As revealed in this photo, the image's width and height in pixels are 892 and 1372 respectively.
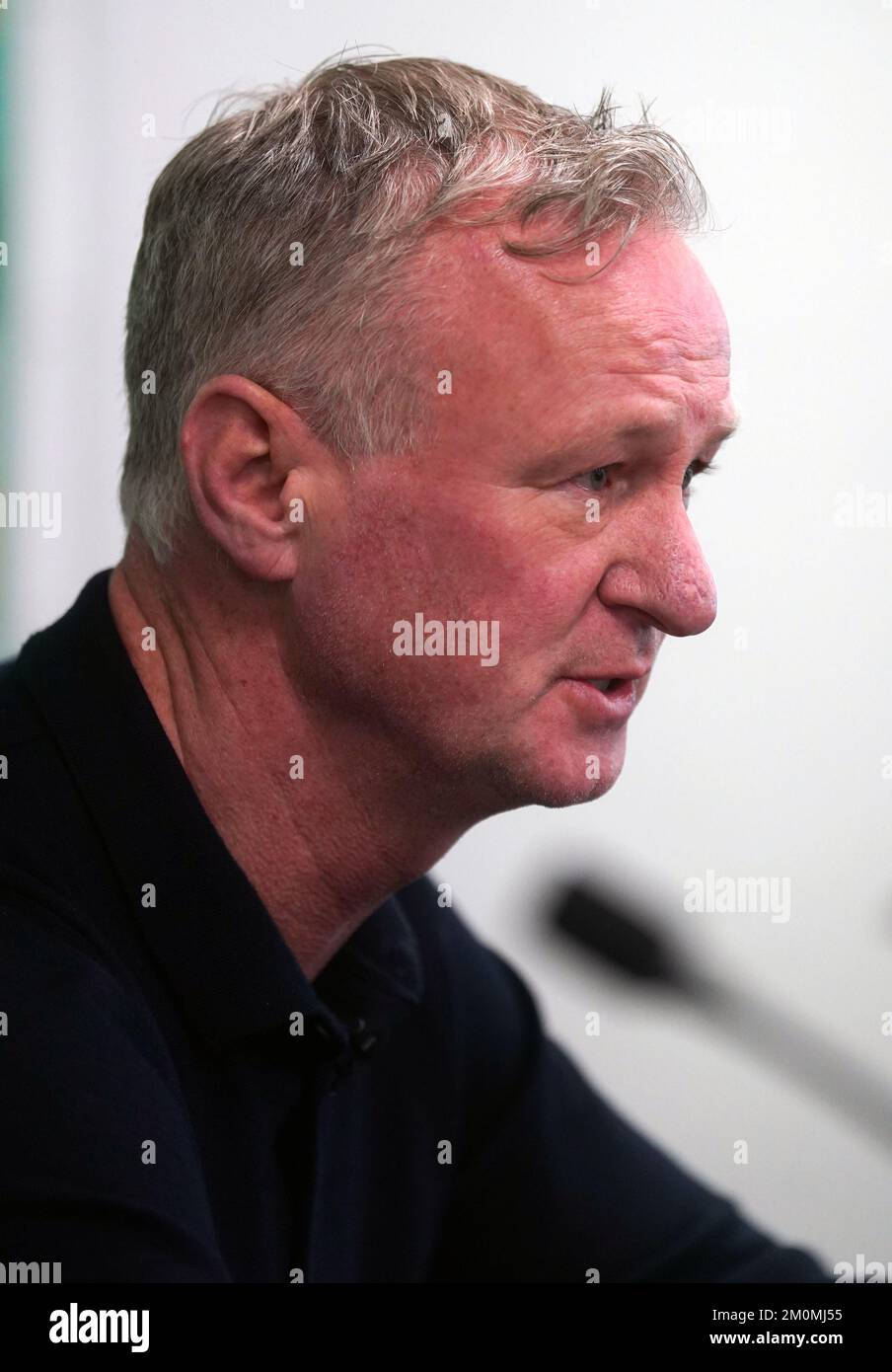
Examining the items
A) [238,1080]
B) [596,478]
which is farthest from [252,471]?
[238,1080]

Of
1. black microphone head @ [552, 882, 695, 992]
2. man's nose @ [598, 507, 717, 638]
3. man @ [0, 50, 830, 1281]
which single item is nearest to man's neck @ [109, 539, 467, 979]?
man @ [0, 50, 830, 1281]

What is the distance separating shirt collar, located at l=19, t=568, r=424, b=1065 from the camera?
29.1 inches

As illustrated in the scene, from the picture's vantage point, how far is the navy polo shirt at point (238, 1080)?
0.62 m

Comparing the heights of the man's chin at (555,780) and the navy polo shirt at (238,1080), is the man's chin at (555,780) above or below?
above

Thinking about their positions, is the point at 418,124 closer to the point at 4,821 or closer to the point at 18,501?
the point at 4,821

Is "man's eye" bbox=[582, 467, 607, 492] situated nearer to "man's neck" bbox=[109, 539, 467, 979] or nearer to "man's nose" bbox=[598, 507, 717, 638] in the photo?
"man's nose" bbox=[598, 507, 717, 638]

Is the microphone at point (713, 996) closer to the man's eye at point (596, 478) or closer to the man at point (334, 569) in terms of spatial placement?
the man at point (334, 569)

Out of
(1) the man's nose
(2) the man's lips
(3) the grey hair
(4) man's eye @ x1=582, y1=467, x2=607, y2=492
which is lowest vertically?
(2) the man's lips

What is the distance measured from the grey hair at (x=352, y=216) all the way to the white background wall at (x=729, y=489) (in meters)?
0.32

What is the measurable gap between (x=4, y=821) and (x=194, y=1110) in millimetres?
177

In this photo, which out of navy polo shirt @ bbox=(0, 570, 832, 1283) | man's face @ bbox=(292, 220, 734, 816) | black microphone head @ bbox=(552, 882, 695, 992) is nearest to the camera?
navy polo shirt @ bbox=(0, 570, 832, 1283)

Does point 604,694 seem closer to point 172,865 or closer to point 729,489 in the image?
point 172,865

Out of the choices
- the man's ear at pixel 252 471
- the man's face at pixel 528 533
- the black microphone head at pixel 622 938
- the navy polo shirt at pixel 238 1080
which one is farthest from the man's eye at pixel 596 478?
the black microphone head at pixel 622 938

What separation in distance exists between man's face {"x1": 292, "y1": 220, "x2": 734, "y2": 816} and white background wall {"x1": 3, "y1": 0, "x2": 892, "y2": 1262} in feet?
1.27
